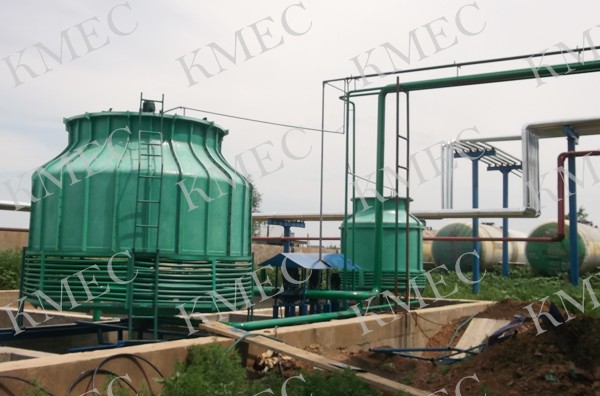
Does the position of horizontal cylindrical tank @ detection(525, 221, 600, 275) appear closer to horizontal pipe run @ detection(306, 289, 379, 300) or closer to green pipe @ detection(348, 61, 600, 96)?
green pipe @ detection(348, 61, 600, 96)

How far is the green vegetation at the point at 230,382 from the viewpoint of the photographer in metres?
5.38

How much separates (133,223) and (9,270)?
11.0 m

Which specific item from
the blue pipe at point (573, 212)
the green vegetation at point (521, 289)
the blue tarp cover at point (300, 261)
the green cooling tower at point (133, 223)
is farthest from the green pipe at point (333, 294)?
the blue pipe at point (573, 212)

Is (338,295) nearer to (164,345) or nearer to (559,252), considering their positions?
(164,345)

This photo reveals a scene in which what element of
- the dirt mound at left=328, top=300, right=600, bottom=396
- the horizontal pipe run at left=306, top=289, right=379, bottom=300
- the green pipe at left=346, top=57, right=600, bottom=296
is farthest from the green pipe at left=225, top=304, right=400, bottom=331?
the green pipe at left=346, top=57, right=600, bottom=296

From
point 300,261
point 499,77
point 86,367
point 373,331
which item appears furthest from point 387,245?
point 86,367

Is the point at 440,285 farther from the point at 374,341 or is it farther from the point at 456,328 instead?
the point at 374,341

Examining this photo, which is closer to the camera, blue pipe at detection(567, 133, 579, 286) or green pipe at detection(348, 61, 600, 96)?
green pipe at detection(348, 61, 600, 96)

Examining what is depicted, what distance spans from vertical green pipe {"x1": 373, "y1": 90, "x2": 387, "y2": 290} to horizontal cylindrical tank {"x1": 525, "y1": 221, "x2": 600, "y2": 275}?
14441mm

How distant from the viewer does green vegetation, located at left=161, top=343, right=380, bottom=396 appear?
5379mm

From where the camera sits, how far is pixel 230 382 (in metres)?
5.98

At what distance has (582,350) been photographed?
7543 millimetres

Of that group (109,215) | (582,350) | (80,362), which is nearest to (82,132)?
(109,215)

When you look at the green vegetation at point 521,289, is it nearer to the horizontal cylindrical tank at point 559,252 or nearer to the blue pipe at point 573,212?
the blue pipe at point 573,212
